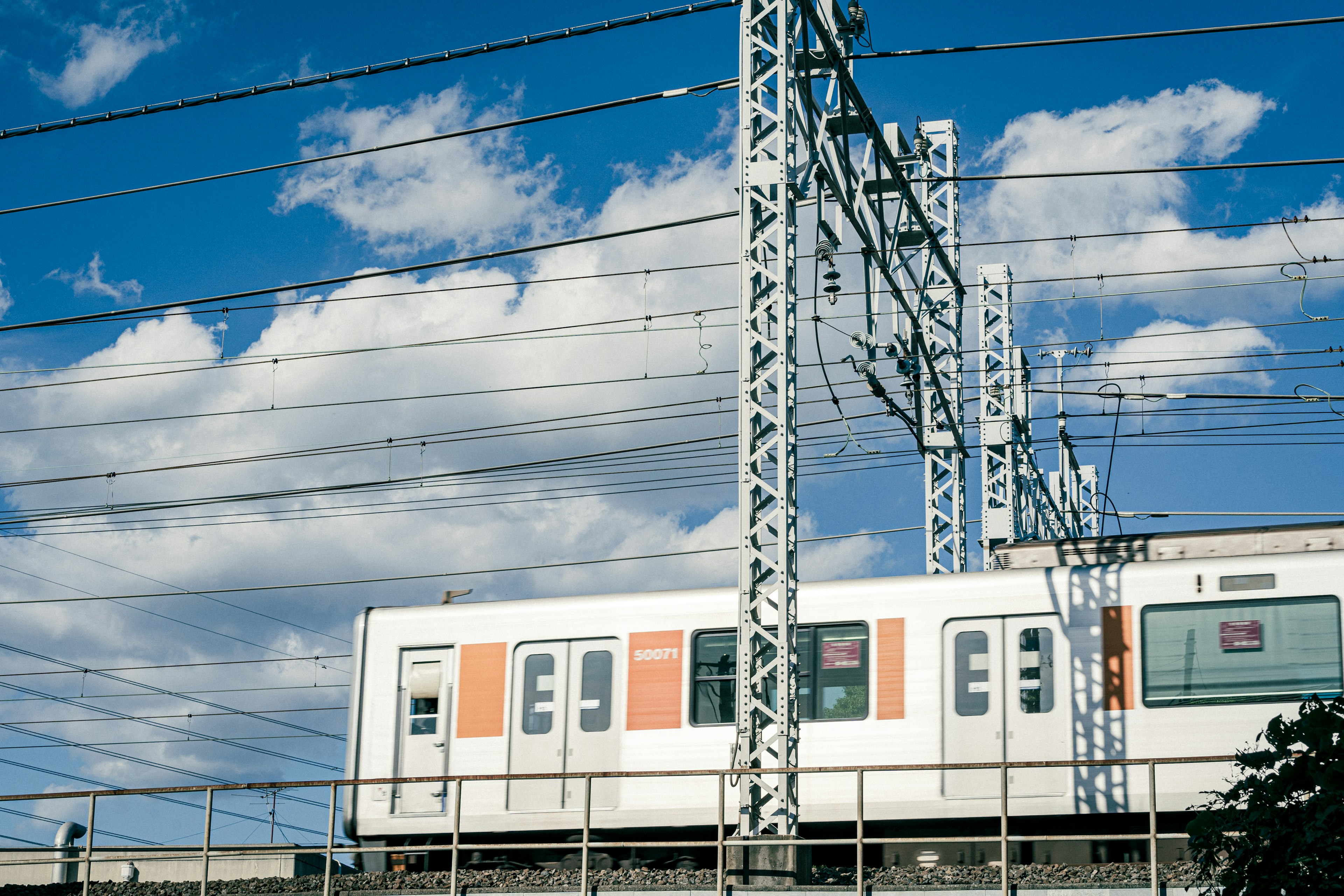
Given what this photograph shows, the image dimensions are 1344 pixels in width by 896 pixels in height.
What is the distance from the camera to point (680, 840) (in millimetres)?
18094

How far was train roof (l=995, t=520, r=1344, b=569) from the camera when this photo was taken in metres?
16.6

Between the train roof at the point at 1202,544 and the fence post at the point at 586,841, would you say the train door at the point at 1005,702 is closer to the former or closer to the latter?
the train roof at the point at 1202,544

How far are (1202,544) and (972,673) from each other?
3.03 metres

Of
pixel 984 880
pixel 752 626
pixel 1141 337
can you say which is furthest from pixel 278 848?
pixel 1141 337

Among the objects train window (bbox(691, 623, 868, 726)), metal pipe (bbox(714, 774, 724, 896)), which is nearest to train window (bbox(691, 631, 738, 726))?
train window (bbox(691, 623, 868, 726))

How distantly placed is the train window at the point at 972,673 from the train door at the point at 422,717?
6.70m

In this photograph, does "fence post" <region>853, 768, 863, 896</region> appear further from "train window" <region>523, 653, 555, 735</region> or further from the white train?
"train window" <region>523, 653, 555, 735</region>

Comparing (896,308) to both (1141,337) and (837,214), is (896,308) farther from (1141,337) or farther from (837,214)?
(1141,337)

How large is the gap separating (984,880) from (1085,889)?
38.0 inches

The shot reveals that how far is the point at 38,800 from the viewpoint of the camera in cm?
1748

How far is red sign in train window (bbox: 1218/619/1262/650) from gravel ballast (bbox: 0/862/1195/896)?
2.68m

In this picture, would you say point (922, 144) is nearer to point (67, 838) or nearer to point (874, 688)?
point (874, 688)

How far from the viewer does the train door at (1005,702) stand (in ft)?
54.6

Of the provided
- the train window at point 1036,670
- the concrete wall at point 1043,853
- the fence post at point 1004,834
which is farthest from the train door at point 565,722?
the fence post at point 1004,834
